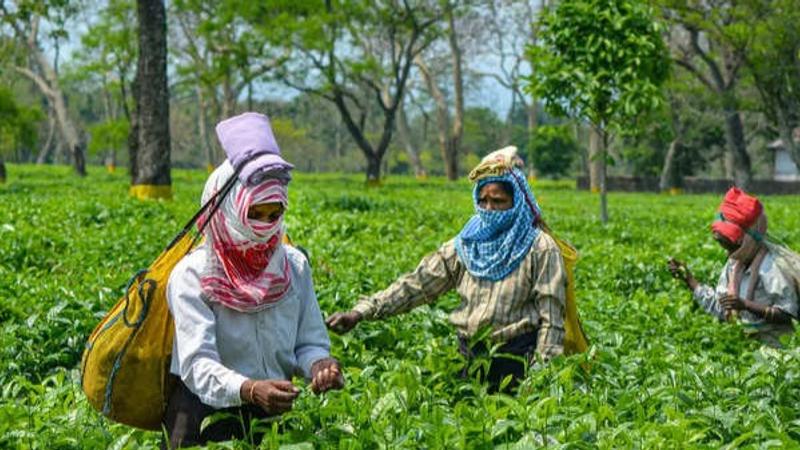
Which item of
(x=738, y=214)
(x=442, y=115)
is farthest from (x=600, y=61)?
(x=442, y=115)

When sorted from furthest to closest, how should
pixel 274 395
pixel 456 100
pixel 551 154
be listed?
pixel 551 154 < pixel 456 100 < pixel 274 395

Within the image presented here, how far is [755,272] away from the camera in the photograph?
5484 mm

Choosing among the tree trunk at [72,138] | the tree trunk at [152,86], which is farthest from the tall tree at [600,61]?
the tree trunk at [72,138]

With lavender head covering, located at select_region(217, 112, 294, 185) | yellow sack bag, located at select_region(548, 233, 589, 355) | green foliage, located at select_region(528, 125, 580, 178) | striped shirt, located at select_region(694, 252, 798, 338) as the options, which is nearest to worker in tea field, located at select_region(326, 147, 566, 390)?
yellow sack bag, located at select_region(548, 233, 589, 355)

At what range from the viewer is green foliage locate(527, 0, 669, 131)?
48.0 feet

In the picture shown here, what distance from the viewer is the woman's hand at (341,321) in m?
4.21

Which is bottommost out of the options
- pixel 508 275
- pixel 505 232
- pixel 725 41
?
pixel 508 275

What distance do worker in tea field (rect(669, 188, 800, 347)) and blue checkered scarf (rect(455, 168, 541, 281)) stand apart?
1615mm

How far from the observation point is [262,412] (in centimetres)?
323

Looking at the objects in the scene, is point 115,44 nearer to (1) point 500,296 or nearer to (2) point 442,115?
(2) point 442,115

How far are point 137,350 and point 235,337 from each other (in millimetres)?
315

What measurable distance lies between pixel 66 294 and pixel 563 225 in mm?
9774

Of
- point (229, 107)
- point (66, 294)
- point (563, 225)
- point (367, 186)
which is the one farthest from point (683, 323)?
point (229, 107)

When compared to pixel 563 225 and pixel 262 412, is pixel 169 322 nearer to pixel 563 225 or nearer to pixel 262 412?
pixel 262 412
